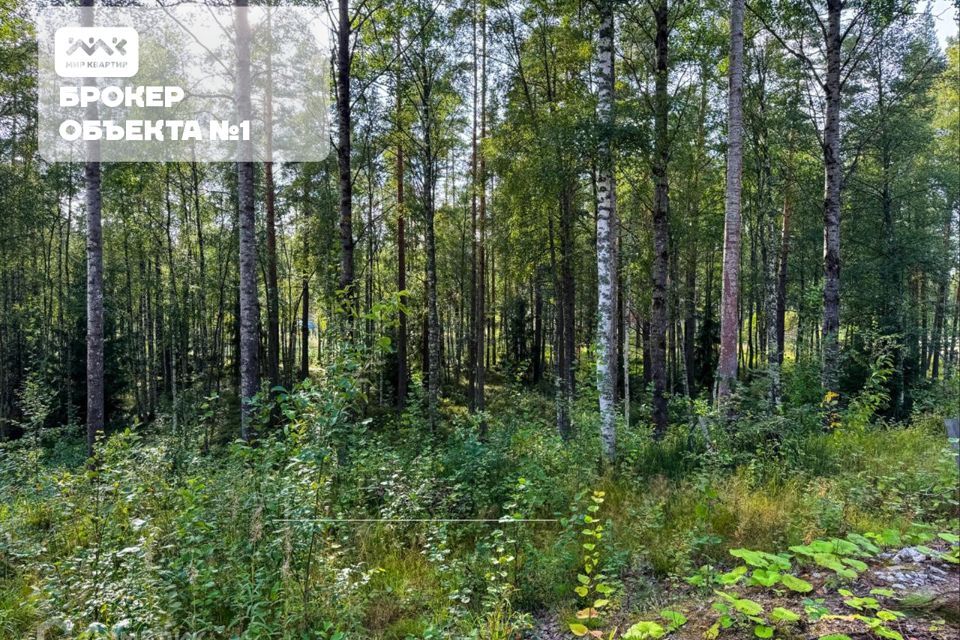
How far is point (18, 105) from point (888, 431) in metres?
23.1

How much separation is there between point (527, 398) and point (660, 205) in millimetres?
5303

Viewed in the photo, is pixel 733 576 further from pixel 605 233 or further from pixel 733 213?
pixel 605 233

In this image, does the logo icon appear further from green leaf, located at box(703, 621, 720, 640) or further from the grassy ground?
green leaf, located at box(703, 621, 720, 640)

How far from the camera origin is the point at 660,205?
8.18 meters

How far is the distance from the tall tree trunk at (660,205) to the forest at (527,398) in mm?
68

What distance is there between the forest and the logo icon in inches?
23.7

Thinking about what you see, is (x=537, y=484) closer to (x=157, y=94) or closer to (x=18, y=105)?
(x=157, y=94)

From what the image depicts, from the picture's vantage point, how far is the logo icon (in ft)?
25.7

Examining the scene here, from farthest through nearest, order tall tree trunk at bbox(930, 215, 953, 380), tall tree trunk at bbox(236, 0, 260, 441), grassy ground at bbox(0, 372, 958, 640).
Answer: tall tree trunk at bbox(930, 215, 953, 380), tall tree trunk at bbox(236, 0, 260, 441), grassy ground at bbox(0, 372, 958, 640)

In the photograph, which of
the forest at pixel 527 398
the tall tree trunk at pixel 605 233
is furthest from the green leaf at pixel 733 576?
the tall tree trunk at pixel 605 233

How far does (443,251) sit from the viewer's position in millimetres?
22672

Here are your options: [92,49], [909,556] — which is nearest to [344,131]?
[92,49]

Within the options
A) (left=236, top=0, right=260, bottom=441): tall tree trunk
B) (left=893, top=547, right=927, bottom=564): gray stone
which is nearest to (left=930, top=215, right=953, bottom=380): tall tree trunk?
(left=893, top=547, right=927, bottom=564): gray stone

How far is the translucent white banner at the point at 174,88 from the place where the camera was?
761 cm
